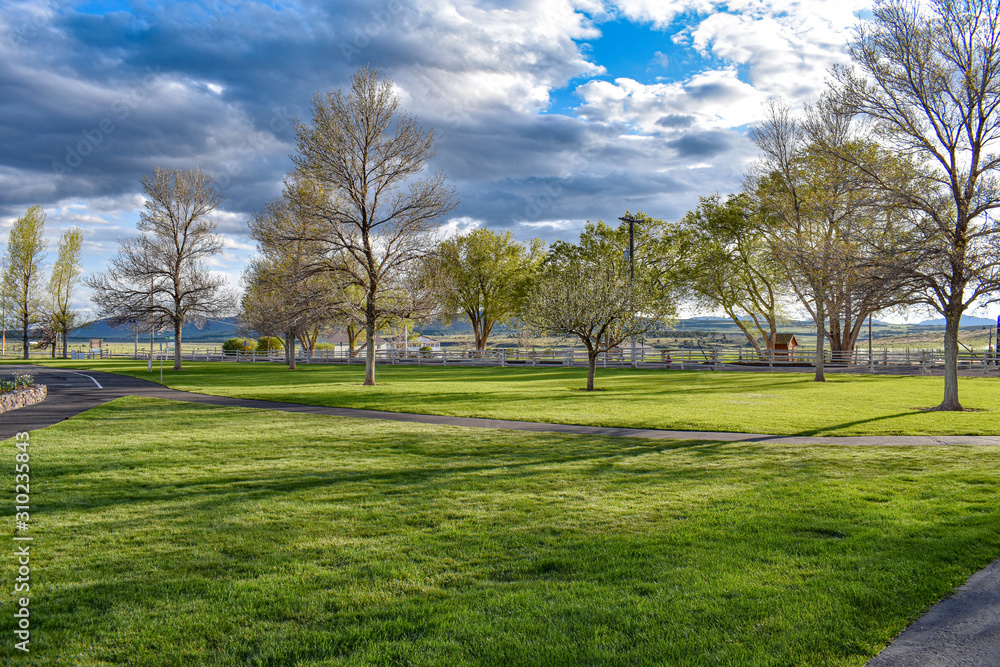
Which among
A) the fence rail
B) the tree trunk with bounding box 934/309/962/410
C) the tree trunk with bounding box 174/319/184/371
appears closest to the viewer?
the tree trunk with bounding box 934/309/962/410

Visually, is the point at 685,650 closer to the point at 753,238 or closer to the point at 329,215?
the point at 329,215

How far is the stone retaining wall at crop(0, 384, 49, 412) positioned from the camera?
16938mm

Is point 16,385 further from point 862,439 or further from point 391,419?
point 862,439

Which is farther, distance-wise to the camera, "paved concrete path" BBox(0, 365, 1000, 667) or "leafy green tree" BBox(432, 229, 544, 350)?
"leafy green tree" BBox(432, 229, 544, 350)

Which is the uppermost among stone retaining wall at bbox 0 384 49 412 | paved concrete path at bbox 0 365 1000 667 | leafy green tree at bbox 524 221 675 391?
leafy green tree at bbox 524 221 675 391

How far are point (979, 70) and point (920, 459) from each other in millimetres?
14385

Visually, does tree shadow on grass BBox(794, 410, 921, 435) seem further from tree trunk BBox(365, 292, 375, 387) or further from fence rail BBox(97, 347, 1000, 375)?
fence rail BBox(97, 347, 1000, 375)

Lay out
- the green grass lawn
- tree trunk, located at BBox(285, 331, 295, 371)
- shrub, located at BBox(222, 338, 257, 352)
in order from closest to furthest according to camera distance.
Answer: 1. the green grass lawn
2. tree trunk, located at BBox(285, 331, 295, 371)
3. shrub, located at BBox(222, 338, 257, 352)

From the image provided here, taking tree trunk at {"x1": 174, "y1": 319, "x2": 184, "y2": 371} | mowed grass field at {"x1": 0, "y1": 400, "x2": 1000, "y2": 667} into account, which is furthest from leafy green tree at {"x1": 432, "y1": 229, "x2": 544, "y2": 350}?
mowed grass field at {"x1": 0, "y1": 400, "x2": 1000, "y2": 667}

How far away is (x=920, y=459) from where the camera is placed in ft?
33.7

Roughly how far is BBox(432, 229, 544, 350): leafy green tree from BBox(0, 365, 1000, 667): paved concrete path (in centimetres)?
3220

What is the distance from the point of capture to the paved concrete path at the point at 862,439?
3895mm

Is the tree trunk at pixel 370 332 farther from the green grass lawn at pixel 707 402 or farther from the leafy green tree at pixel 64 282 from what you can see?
the leafy green tree at pixel 64 282

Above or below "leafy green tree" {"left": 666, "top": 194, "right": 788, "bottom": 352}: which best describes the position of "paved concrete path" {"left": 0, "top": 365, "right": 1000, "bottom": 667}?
below
